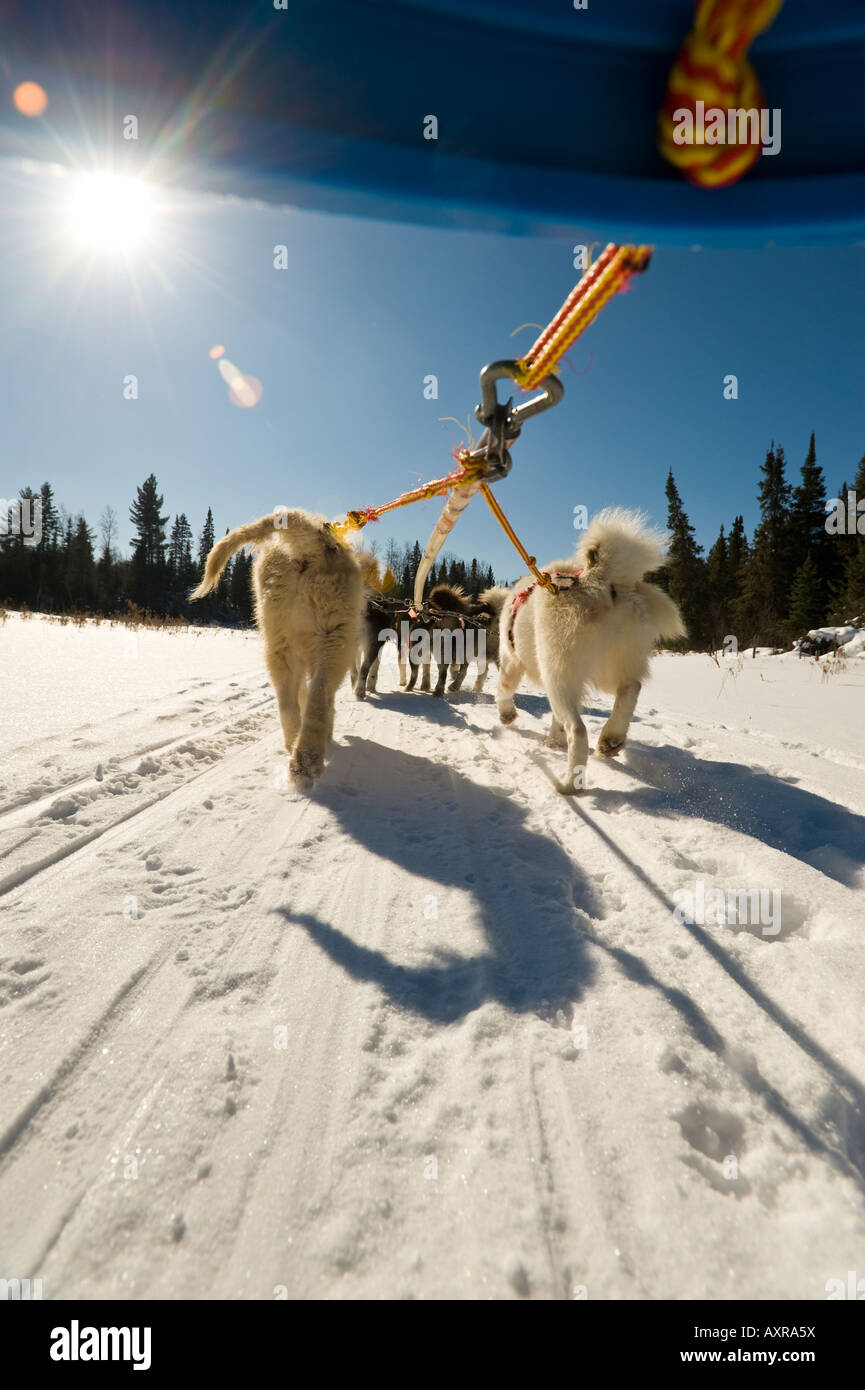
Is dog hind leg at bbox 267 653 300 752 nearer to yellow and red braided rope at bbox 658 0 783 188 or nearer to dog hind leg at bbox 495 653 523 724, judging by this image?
dog hind leg at bbox 495 653 523 724

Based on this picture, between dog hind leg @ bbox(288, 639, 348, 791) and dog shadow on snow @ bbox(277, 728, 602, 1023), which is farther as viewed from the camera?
dog hind leg @ bbox(288, 639, 348, 791)

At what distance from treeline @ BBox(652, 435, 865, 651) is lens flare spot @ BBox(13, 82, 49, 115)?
33628 millimetres

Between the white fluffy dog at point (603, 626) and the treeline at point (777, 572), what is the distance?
1164 inches

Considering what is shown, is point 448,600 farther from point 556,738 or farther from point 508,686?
point 556,738

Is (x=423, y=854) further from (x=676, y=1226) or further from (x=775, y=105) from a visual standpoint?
(x=775, y=105)

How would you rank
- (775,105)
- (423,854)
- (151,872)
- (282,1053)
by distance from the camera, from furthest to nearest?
(423,854)
(151,872)
(282,1053)
(775,105)

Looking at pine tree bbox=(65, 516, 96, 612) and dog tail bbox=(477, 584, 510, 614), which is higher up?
pine tree bbox=(65, 516, 96, 612)

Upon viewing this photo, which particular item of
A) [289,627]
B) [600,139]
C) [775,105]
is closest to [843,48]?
[775,105]

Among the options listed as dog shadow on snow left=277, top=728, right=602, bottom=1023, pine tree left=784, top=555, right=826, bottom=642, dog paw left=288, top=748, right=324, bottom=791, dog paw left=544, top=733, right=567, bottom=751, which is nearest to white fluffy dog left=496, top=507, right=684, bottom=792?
dog paw left=544, top=733, right=567, bottom=751

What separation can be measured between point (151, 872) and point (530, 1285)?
2006mm

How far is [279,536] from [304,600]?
62cm

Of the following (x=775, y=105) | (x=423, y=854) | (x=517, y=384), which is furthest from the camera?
(x=423, y=854)

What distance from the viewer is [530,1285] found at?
3.29 ft

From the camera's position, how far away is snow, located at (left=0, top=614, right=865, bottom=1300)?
104 cm
